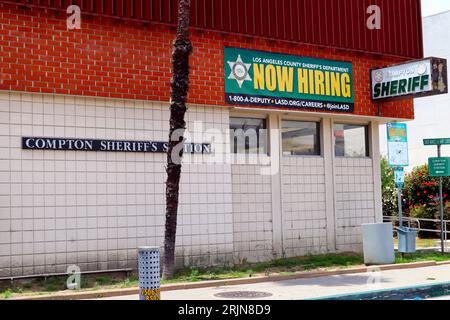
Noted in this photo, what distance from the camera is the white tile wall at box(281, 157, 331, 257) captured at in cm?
1706

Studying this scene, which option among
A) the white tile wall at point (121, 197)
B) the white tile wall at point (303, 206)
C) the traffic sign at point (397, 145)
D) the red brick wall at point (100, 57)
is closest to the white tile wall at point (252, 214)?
the white tile wall at point (121, 197)

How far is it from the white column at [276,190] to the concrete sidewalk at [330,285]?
290cm

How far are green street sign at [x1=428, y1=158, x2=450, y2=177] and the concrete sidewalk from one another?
4110 mm

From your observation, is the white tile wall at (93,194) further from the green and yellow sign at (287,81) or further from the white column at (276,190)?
the white column at (276,190)

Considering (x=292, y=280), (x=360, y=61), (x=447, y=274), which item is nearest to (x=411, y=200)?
(x=360, y=61)

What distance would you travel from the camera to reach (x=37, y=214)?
13.0m

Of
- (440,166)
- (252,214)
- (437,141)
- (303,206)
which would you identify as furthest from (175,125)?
(440,166)

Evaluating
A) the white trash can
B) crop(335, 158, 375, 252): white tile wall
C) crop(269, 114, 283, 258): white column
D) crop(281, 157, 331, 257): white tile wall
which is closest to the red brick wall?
crop(269, 114, 283, 258): white column

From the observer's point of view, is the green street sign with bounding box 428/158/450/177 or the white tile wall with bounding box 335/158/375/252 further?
the white tile wall with bounding box 335/158/375/252

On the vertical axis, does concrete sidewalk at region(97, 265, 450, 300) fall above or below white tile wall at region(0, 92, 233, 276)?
below

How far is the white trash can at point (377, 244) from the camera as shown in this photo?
15.4 meters

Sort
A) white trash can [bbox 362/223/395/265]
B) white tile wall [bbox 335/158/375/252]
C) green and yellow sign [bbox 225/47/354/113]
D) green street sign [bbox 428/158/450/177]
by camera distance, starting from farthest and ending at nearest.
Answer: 1. white tile wall [bbox 335/158/375/252]
2. green street sign [bbox 428/158/450/177]
3. green and yellow sign [bbox 225/47/354/113]
4. white trash can [bbox 362/223/395/265]

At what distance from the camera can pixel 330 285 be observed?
12.6 meters

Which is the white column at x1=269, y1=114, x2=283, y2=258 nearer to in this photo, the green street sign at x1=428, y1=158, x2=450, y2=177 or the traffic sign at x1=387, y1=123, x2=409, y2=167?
the traffic sign at x1=387, y1=123, x2=409, y2=167
